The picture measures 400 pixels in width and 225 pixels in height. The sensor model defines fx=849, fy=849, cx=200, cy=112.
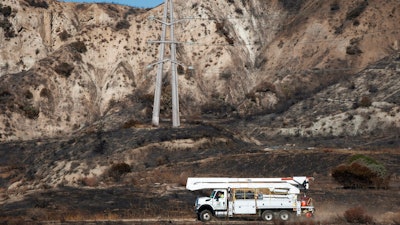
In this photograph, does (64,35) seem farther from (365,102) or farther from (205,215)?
(205,215)

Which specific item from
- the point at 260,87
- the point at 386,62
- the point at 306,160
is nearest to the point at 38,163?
the point at 306,160

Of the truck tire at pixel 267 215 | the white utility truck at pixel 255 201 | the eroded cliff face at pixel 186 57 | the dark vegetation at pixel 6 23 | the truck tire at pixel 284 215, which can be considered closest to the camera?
the truck tire at pixel 284 215

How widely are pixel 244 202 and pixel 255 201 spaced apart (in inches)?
23.9

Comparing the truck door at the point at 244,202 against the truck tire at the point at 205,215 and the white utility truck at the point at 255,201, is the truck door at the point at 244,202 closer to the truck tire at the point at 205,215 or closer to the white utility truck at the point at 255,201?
the white utility truck at the point at 255,201

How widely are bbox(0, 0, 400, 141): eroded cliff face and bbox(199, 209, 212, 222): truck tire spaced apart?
175ft

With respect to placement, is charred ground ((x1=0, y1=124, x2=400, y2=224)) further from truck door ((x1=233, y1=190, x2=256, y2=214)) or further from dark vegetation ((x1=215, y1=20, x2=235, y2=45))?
dark vegetation ((x1=215, y1=20, x2=235, y2=45))

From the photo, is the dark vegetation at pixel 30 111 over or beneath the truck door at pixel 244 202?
over

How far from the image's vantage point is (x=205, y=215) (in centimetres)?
4600

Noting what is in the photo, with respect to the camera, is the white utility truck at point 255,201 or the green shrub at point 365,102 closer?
the white utility truck at point 255,201

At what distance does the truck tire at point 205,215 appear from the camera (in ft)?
151

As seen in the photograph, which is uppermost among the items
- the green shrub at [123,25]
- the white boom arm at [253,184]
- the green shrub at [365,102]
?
the green shrub at [123,25]

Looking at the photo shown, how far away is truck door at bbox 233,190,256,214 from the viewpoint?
45.1m

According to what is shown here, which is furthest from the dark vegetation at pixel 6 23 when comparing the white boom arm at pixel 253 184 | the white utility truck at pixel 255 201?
the white utility truck at pixel 255 201

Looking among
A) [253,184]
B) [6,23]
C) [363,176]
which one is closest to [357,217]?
[253,184]
